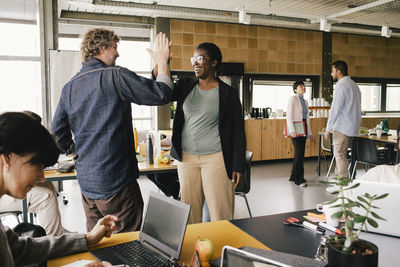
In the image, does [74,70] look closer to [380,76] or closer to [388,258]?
[388,258]

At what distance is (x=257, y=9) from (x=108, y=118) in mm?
5071

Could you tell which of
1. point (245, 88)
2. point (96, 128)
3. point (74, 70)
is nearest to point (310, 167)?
point (245, 88)

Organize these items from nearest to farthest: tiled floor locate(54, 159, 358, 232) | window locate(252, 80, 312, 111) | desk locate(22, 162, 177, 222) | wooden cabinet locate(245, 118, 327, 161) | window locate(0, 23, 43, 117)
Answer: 1. desk locate(22, 162, 177, 222)
2. tiled floor locate(54, 159, 358, 232)
3. window locate(0, 23, 43, 117)
4. wooden cabinet locate(245, 118, 327, 161)
5. window locate(252, 80, 312, 111)

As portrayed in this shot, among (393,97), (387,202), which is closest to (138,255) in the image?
(387,202)

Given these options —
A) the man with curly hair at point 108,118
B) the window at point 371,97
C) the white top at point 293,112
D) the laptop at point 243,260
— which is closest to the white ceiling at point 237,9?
the white top at point 293,112

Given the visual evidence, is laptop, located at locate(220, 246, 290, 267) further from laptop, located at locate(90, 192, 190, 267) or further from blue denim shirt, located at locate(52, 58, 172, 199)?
blue denim shirt, located at locate(52, 58, 172, 199)

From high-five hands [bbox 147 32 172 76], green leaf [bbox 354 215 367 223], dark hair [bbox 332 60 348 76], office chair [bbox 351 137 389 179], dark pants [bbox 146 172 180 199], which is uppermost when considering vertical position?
dark hair [bbox 332 60 348 76]

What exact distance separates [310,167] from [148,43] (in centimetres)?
436

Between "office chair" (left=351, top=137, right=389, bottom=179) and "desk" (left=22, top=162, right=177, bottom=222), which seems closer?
"desk" (left=22, top=162, right=177, bottom=222)

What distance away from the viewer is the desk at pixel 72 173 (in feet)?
9.96

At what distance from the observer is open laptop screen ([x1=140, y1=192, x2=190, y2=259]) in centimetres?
134

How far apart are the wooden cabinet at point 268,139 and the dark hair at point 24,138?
6.49 metres

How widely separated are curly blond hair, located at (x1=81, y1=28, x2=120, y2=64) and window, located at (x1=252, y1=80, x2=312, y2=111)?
6423 mm

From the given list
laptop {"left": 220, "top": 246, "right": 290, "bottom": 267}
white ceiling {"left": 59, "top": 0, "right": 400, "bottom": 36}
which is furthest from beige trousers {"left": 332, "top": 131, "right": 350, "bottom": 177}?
laptop {"left": 220, "top": 246, "right": 290, "bottom": 267}
